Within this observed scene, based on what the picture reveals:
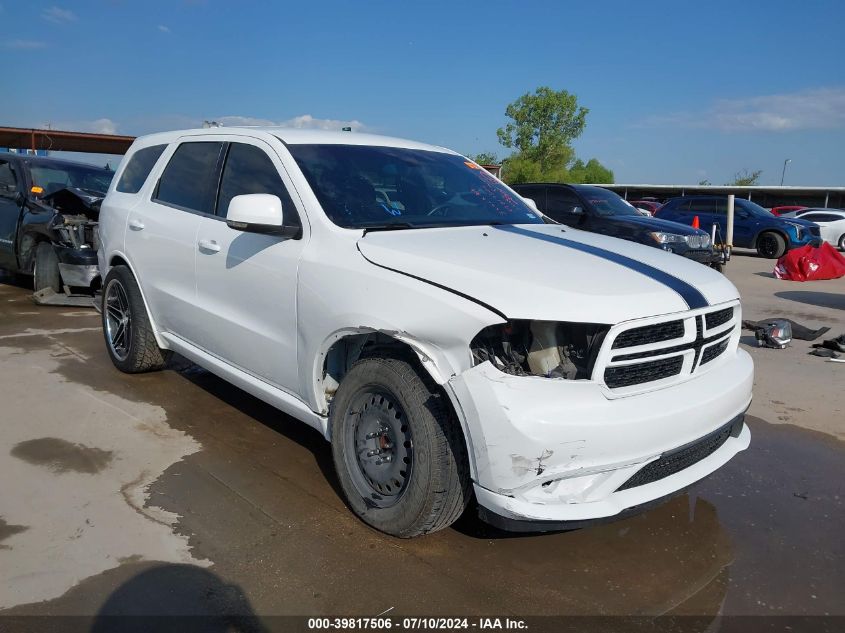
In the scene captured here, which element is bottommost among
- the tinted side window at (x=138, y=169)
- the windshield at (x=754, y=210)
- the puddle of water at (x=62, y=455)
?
the puddle of water at (x=62, y=455)

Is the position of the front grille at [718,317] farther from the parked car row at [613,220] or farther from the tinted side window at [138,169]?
the parked car row at [613,220]

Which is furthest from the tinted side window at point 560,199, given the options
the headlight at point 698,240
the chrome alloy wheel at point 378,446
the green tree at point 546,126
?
the green tree at point 546,126

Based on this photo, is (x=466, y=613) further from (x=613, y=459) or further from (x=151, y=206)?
(x=151, y=206)

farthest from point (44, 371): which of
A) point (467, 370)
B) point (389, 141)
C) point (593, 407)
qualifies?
point (593, 407)

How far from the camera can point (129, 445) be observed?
13.5 ft

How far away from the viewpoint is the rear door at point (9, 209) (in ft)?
28.0

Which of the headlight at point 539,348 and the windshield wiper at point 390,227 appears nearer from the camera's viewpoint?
the headlight at point 539,348

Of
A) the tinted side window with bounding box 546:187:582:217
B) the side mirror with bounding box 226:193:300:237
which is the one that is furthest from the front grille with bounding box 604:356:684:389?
the tinted side window with bounding box 546:187:582:217

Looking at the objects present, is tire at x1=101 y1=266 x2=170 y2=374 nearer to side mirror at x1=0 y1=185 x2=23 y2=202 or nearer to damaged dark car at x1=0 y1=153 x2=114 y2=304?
damaged dark car at x1=0 y1=153 x2=114 y2=304

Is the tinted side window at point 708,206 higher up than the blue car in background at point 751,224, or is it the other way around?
the tinted side window at point 708,206

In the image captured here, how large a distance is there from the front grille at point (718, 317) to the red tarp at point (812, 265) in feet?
36.2

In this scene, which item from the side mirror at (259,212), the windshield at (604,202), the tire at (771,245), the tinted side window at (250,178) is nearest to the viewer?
the side mirror at (259,212)

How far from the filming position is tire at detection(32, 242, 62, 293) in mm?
8328

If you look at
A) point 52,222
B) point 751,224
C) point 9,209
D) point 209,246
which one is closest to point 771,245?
point 751,224
